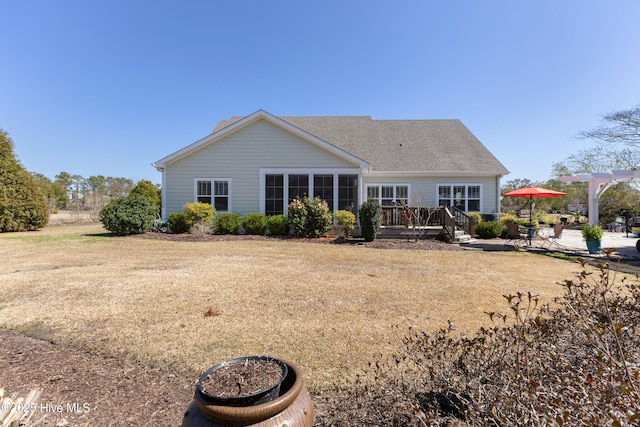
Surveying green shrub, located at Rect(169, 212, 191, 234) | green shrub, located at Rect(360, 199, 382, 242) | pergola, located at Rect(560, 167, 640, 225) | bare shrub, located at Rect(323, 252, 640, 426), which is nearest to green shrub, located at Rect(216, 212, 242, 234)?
green shrub, located at Rect(169, 212, 191, 234)

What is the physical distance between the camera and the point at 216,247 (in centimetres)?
1090

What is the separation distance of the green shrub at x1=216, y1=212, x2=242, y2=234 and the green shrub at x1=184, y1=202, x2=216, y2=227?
16.6 inches

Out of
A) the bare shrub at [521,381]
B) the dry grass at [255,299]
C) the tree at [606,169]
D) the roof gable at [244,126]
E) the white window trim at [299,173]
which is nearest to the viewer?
the bare shrub at [521,381]

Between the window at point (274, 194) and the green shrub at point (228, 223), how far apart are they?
163 cm

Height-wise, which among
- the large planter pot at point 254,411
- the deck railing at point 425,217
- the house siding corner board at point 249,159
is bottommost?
the large planter pot at point 254,411

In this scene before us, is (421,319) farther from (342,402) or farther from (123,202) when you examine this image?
(123,202)

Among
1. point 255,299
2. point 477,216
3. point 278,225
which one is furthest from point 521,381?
point 477,216

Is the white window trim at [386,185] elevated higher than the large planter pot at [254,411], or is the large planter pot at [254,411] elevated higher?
the white window trim at [386,185]

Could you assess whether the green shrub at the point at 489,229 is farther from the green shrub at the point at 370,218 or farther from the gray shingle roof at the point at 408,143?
the green shrub at the point at 370,218

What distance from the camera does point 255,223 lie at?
553 inches

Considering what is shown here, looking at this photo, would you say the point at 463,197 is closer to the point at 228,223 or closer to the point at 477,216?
the point at 477,216

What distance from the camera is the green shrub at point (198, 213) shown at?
13.6 metres

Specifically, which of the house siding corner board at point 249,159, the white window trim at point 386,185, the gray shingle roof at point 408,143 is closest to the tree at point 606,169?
the gray shingle roof at point 408,143

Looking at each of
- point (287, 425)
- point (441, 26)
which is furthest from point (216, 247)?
point (441, 26)
